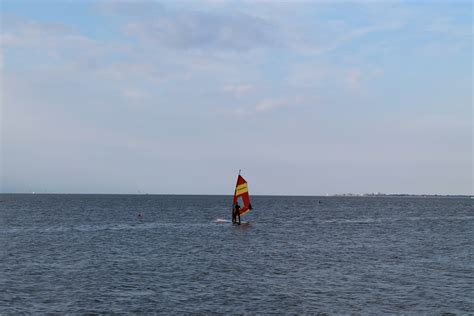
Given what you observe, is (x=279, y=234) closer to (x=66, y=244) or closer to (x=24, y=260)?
(x=66, y=244)

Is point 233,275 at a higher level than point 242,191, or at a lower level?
lower

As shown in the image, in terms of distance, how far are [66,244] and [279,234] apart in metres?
27.0

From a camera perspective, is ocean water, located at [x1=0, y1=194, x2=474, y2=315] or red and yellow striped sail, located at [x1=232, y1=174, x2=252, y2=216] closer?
ocean water, located at [x1=0, y1=194, x2=474, y2=315]

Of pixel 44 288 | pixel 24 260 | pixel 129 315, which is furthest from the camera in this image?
pixel 24 260

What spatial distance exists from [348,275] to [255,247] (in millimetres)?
16900

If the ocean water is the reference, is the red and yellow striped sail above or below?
above

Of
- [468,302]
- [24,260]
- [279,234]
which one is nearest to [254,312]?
[468,302]

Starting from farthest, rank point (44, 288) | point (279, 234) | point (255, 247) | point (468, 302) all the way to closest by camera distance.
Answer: point (279, 234)
point (255, 247)
point (44, 288)
point (468, 302)

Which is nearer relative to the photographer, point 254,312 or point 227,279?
point 254,312

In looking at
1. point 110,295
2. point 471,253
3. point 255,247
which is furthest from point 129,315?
point 471,253

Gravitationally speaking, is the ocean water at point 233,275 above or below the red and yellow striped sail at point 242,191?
below

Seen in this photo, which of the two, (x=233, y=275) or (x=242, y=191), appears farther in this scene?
(x=242, y=191)

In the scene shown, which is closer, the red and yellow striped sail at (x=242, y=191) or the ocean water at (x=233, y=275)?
the ocean water at (x=233, y=275)

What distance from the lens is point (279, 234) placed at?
214 feet
